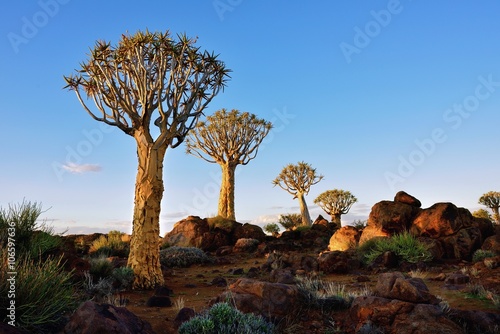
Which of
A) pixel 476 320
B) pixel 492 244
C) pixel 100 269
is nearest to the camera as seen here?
pixel 476 320

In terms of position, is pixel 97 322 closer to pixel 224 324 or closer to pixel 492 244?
pixel 224 324

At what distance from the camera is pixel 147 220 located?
414 inches

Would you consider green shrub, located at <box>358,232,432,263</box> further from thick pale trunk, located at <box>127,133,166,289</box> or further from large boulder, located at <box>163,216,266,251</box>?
large boulder, located at <box>163,216,266,251</box>

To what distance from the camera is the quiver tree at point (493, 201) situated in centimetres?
3634

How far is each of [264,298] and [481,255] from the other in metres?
10.5

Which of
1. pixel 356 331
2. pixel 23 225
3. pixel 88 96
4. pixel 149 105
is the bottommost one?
pixel 356 331

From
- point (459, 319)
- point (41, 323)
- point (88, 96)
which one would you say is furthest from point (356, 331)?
point (88, 96)

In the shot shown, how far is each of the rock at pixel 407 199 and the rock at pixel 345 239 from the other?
245cm

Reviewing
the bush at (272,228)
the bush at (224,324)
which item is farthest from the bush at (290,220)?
the bush at (224,324)

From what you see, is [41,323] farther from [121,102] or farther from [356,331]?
[121,102]

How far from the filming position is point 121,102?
10.9 meters

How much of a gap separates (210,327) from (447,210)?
13452 millimetres

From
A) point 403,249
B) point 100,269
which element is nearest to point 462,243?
point 403,249

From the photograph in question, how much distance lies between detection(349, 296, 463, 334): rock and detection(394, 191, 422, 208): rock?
12.1m
